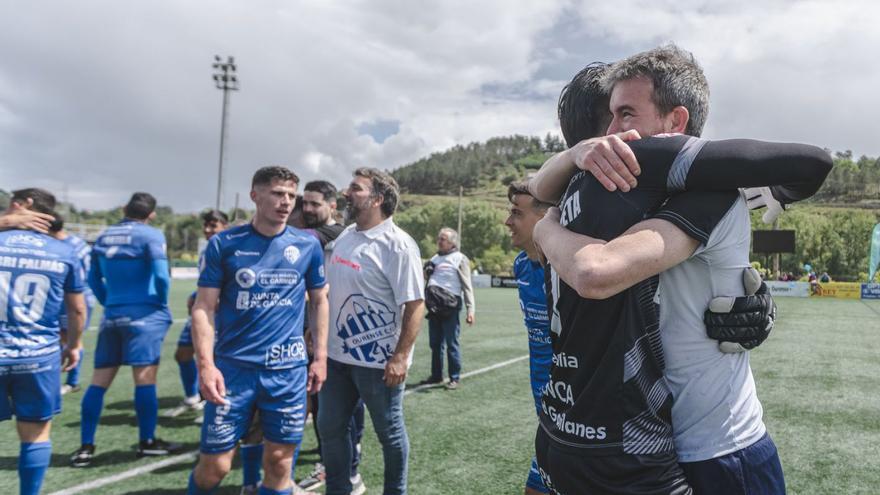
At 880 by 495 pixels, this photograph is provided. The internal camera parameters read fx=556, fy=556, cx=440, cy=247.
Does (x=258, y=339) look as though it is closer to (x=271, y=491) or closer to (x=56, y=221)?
(x=271, y=491)

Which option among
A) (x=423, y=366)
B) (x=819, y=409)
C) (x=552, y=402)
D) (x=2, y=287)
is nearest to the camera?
(x=552, y=402)

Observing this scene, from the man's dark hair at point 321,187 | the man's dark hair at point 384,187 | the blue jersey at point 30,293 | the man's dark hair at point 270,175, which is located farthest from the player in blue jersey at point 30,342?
the man's dark hair at point 384,187

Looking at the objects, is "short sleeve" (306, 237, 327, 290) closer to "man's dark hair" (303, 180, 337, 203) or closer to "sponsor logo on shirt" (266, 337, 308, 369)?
"sponsor logo on shirt" (266, 337, 308, 369)

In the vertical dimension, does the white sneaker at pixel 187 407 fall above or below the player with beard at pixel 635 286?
below

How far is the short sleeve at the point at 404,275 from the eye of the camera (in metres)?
3.66

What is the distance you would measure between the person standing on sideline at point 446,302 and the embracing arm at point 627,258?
22.0 feet

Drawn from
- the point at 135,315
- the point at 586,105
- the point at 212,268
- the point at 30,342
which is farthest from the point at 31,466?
the point at 586,105

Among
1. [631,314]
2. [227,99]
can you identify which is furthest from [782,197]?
[227,99]

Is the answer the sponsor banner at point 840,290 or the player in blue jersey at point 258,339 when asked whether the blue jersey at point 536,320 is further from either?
the sponsor banner at point 840,290

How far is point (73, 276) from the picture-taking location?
394cm

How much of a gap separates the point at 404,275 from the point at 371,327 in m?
0.40

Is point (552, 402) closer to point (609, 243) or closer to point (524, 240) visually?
point (609, 243)

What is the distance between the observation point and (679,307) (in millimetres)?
1231

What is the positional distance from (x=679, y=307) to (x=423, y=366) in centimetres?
832
